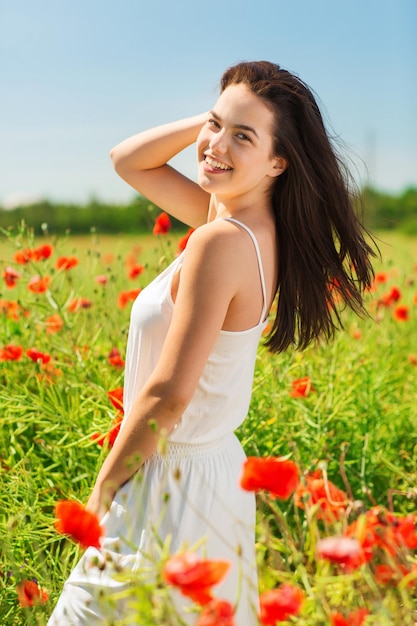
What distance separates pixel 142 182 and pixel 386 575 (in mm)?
1262

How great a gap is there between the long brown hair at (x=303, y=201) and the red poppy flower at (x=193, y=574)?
0.84m

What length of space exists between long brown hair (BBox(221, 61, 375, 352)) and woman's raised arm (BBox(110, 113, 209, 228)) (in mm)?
233

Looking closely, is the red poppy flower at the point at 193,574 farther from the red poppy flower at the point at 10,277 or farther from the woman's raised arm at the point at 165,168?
the red poppy flower at the point at 10,277

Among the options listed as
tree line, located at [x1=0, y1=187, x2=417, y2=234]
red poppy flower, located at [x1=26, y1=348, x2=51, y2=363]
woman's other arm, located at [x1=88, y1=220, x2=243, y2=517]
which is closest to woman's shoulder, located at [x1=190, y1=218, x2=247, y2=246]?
woman's other arm, located at [x1=88, y1=220, x2=243, y2=517]

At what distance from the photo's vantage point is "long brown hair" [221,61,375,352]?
1.72m

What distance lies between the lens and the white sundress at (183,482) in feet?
5.15

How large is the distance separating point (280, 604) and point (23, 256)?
6.79 feet

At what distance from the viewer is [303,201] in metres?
1.74

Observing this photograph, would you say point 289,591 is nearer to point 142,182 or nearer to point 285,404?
point 142,182

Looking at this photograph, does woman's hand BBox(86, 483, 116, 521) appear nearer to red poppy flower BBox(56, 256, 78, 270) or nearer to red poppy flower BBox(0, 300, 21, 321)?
red poppy flower BBox(56, 256, 78, 270)

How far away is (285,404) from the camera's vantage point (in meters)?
2.87

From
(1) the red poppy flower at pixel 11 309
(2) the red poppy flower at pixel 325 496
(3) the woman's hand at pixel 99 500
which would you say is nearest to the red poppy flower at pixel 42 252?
(1) the red poppy flower at pixel 11 309

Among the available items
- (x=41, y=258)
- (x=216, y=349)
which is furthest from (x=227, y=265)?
(x=41, y=258)

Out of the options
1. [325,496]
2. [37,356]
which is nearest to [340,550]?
[325,496]
